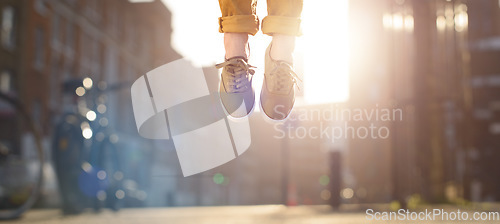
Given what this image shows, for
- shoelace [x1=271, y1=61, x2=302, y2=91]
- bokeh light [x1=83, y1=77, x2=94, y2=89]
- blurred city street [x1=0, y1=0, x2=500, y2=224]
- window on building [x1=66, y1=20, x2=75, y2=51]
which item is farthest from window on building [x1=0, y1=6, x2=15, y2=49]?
shoelace [x1=271, y1=61, x2=302, y2=91]

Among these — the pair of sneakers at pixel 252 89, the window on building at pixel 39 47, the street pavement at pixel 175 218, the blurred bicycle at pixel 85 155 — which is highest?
the window on building at pixel 39 47

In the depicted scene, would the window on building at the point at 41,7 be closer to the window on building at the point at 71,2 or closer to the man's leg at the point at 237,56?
the window on building at the point at 71,2

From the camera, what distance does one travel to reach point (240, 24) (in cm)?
291

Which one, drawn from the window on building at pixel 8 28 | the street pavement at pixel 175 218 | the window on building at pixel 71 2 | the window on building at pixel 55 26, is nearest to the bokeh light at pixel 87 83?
the street pavement at pixel 175 218

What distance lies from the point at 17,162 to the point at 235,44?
9.79ft

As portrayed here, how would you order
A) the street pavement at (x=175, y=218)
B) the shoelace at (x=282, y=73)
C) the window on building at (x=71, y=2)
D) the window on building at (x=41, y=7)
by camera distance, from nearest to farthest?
the shoelace at (x=282, y=73)
the street pavement at (x=175, y=218)
the window on building at (x=41, y=7)
the window on building at (x=71, y=2)

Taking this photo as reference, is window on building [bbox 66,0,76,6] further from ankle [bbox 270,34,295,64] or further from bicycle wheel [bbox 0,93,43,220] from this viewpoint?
ankle [bbox 270,34,295,64]

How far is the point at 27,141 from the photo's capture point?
497 cm

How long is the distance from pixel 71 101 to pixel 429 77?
486 centimetres

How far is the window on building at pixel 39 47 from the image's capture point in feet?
77.9

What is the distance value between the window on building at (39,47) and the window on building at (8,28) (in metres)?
1.29

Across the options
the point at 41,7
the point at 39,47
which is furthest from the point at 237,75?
the point at 41,7

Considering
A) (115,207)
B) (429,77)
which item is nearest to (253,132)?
(115,207)

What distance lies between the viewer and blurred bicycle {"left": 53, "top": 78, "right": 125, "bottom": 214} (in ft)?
21.8
